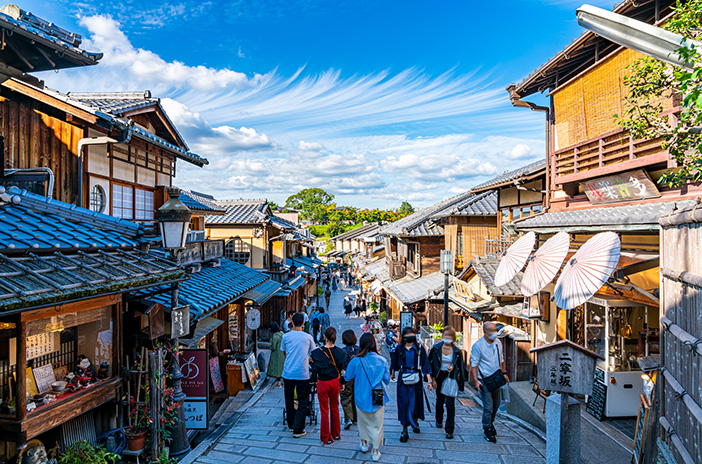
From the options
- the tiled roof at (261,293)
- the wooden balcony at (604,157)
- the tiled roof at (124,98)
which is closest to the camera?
the wooden balcony at (604,157)

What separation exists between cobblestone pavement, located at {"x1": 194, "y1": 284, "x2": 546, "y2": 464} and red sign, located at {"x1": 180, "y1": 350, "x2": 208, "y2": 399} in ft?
3.18

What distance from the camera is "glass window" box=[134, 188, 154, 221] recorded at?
11812mm

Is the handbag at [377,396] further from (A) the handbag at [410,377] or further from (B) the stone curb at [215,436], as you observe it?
(B) the stone curb at [215,436]

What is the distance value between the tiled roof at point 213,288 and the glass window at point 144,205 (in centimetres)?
231

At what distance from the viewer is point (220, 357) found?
11.8m

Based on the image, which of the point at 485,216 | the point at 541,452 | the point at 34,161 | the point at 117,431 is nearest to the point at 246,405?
the point at 117,431

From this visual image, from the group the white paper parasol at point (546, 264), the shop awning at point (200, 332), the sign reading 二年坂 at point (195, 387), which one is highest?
the white paper parasol at point (546, 264)

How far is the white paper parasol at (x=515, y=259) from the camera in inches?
335

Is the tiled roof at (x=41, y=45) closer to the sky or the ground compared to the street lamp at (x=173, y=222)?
closer to the sky

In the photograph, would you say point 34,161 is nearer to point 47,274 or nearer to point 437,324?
point 47,274

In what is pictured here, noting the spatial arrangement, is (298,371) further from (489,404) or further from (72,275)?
(72,275)

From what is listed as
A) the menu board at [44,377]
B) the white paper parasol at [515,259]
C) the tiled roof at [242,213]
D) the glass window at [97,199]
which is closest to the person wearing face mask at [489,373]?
the white paper parasol at [515,259]

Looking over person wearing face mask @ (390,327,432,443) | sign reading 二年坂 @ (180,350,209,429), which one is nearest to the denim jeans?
person wearing face mask @ (390,327,432,443)

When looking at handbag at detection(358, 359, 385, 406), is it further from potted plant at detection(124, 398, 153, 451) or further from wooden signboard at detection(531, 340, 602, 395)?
potted plant at detection(124, 398, 153, 451)
